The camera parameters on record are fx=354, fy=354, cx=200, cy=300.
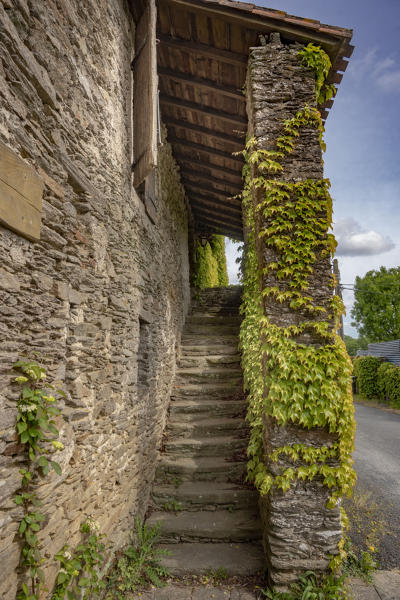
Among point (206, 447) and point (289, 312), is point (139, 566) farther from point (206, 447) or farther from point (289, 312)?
point (289, 312)

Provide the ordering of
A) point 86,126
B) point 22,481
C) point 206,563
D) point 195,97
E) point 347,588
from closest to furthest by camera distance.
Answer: point 22,481, point 86,126, point 347,588, point 206,563, point 195,97

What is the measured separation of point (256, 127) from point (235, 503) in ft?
14.9

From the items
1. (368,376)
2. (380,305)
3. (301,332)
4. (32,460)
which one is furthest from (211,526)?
(380,305)

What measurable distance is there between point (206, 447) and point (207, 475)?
16.8 inches

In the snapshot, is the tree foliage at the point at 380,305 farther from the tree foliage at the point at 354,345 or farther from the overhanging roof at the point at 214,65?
the overhanging roof at the point at 214,65

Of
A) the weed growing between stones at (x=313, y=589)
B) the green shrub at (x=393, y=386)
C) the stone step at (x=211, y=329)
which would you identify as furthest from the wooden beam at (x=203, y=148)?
the green shrub at (x=393, y=386)

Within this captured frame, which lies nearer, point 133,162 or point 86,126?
point 86,126

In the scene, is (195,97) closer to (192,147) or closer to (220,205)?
(192,147)

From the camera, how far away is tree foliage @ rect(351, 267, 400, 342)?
2323 centimetres

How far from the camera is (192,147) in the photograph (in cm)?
686

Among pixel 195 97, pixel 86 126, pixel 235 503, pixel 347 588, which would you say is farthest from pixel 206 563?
pixel 195 97

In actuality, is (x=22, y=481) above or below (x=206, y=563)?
above

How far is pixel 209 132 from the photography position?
620 centimetres

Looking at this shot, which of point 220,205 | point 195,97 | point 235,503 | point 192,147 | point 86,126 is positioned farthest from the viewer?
point 220,205
